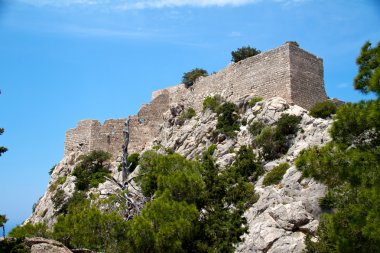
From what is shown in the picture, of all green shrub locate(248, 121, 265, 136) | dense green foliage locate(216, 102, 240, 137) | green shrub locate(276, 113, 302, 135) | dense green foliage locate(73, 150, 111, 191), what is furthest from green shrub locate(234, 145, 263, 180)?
dense green foliage locate(73, 150, 111, 191)

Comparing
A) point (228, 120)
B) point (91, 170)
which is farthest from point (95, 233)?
point (91, 170)

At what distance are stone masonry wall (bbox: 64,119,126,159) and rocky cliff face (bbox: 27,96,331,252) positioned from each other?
1.13m

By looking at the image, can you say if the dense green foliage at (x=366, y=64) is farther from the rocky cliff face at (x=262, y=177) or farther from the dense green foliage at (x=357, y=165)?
the rocky cliff face at (x=262, y=177)

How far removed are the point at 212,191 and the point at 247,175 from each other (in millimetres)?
9621

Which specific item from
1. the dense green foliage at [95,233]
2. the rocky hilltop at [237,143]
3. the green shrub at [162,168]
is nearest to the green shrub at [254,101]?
the rocky hilltop at [237,143]

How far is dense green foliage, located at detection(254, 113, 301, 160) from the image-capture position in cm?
2645

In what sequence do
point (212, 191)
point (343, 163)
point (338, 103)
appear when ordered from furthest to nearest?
point (338, 103)
point (212, 191)
point (343, 163)

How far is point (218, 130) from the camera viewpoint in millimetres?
30594

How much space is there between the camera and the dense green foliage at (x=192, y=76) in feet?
128

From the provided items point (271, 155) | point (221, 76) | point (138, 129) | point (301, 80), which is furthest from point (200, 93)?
point (271, 155)

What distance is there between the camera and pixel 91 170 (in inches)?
1469

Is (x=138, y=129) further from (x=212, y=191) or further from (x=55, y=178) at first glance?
(x=212, y=191)

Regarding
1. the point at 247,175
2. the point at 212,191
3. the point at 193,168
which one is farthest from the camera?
the point at 247,175

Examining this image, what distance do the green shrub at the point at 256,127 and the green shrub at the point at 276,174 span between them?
408cm
